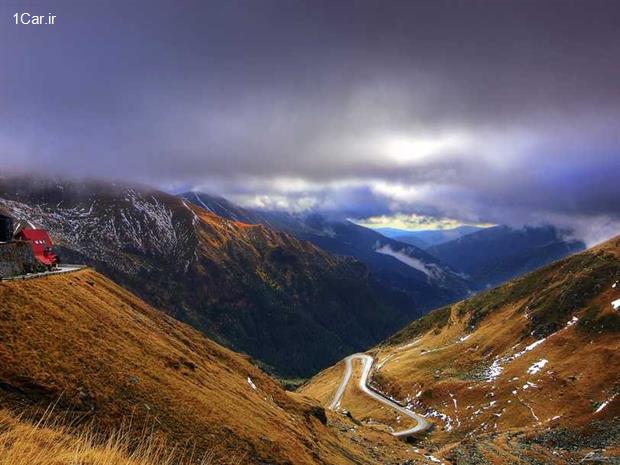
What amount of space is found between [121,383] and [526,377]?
365 feet

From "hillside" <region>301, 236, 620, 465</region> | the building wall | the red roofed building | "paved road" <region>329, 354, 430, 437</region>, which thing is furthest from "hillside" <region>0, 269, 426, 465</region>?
"paved road" <region>329, 354, 430, 437</region>

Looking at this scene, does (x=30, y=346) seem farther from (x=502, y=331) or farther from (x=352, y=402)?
(x=502, y=331)

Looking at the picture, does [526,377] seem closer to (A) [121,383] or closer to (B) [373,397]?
(B) [373,397]

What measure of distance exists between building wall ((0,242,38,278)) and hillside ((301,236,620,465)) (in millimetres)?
72789

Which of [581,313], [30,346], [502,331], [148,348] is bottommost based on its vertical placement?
[502,331]

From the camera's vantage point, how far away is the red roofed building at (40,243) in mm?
65094

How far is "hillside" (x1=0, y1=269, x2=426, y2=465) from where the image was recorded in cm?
2839

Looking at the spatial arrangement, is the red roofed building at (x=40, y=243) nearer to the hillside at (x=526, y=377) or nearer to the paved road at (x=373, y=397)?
the hillside at (x=526, y=377)

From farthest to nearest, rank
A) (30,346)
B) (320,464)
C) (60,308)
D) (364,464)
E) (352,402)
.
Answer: (352,402)
(364,464)
(320,464)
(60,308)
(30,346)

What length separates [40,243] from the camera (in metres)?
68.9

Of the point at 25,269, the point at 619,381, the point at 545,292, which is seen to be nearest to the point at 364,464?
the point at 25,269

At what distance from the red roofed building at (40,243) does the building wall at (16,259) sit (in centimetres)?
722

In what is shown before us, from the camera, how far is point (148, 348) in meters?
46.6

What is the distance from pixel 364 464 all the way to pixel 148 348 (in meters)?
36.3
